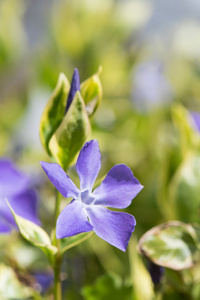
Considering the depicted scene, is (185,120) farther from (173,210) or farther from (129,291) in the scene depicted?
(129,291)

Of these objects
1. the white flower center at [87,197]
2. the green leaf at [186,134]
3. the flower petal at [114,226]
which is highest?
the white flower center at [87,197]

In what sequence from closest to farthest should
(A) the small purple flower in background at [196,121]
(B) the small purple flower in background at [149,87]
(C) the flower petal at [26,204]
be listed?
1. (C) the flower petal at [26,204]
2. (A) the small purple flower in background at [196,121]
3. (B) the small purple flower in background at [149,87]

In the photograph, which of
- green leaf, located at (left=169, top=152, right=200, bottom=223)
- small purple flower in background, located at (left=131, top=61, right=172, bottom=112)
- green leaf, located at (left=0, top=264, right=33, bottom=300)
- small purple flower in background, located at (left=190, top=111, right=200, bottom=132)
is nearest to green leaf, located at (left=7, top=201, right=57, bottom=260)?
green leaf, located at (left=0, top=264, right=33, bottom=300)

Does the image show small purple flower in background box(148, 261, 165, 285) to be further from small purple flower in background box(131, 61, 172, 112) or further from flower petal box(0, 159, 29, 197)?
small purple flower in background box(131, 61, 172, 112)

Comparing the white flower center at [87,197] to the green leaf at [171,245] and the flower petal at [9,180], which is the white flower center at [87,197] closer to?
the green leaf at [171,245]

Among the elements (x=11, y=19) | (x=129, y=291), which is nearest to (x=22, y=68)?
(x=11, y=19)

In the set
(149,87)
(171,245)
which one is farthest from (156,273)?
(149,87)

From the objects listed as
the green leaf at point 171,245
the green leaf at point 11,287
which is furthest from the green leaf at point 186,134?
the green leaf at point 11,287
